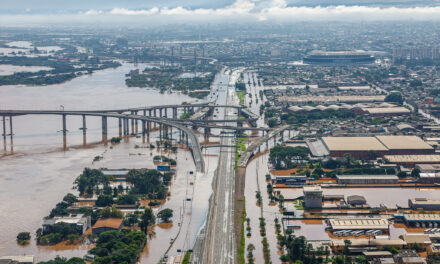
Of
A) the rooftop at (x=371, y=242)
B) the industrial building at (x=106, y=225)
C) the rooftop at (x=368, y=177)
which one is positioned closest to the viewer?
the rooftop at (x=371, y=242)

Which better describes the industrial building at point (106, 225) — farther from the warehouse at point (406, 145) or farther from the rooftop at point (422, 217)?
the warehouse at point (406, 145)

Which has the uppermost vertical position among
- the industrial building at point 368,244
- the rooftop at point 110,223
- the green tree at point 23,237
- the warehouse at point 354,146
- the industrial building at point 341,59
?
the industrial building at point 341,59

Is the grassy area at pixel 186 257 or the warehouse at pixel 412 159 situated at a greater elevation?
the warehouse at pixel 412 159

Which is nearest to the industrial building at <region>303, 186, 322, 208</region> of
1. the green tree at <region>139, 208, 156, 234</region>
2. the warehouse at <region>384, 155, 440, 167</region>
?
the green tree at <region>139, 208, 156, 234</region>

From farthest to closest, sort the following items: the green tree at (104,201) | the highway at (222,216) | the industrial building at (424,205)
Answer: the industrial building at (424,205) → the green tree at (104,201) → the highway at (222,216)

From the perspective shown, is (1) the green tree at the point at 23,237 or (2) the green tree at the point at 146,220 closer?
(1) the green tree at the point at 23,237

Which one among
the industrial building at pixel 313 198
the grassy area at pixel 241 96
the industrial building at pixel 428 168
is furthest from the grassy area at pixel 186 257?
the grassy area at pixel 241 96

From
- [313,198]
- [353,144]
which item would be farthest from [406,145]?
[313,198]

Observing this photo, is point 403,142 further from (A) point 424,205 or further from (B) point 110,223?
(B) point 110,223
